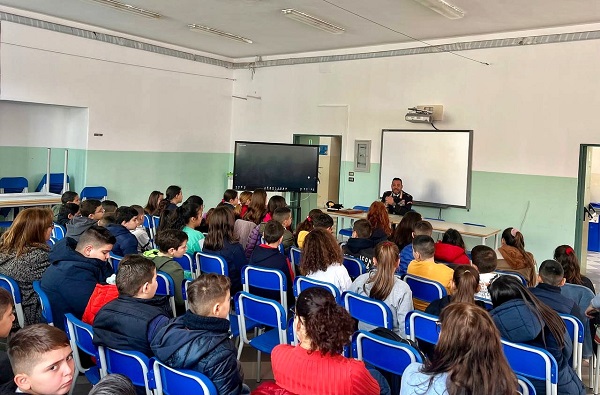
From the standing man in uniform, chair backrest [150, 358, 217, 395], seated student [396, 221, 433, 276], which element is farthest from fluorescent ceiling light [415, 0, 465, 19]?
chair backrest [150, 358, 217, 395]

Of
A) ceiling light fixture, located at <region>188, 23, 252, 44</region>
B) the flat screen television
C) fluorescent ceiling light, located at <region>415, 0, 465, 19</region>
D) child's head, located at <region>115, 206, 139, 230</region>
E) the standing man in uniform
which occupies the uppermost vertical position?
ceiling light fixture, located at <region>188, 23, 252, 44</region>

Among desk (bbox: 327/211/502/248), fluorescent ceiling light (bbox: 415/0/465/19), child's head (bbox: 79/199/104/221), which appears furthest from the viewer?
desk (bbox: 327/211/502/248)

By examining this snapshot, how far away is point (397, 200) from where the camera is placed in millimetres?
8328

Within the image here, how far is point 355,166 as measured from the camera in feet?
31.2

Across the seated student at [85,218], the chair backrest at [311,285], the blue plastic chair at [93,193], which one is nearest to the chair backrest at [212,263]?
the chair backrest at [311,285]

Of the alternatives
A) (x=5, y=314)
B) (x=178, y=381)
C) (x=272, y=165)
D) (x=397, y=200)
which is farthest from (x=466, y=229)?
(x=5, y=314)

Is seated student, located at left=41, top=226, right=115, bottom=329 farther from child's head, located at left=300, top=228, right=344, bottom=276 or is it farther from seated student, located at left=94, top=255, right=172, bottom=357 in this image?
child's head, located at left=300, top=228, right=344, bottom=276

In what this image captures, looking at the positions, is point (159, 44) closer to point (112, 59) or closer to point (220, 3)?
point (112, 59)

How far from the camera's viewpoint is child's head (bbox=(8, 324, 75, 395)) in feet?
5.74

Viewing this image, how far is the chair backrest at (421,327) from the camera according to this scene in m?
2.90

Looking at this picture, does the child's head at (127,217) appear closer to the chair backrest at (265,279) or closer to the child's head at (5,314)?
the chair backrest at (265,279)

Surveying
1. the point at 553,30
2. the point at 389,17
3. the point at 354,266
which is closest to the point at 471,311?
the point at 354,266

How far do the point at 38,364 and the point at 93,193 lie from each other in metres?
7.80

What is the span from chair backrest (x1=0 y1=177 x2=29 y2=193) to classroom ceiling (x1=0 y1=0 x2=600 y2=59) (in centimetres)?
275
